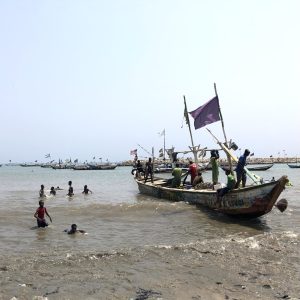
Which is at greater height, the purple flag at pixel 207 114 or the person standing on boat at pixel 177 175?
the purple flag at pixel 207 114

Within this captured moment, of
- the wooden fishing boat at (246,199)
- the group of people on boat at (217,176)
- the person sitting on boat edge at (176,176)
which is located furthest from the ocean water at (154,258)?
the person sitting on boat edge at (176,176)

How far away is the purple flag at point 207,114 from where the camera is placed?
1945 cm

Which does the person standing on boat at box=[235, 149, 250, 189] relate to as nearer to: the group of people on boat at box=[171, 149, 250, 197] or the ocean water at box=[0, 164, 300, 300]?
the group of people on boat at box=[171, 149, 250, 197]

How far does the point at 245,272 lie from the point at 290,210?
1160cm

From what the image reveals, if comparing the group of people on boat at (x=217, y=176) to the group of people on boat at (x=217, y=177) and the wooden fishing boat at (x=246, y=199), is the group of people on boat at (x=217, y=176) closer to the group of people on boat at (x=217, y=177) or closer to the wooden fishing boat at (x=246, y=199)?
the group of people on boat at (x=217, y=177)

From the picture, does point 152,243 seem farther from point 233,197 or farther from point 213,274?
point 233,197

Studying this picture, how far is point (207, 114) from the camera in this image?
19734 mm

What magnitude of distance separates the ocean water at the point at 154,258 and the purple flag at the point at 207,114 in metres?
5.13

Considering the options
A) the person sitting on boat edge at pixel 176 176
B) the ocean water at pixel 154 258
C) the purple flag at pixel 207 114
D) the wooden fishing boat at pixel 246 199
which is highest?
the purple flag at pixel 207 114

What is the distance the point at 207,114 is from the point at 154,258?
11329 millimetres

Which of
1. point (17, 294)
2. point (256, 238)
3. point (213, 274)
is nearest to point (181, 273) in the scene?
point (213, 274)

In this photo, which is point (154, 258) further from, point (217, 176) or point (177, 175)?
point (177, 175)

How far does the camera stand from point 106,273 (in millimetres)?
8266

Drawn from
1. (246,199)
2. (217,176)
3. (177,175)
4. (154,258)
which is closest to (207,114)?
(217,176)
